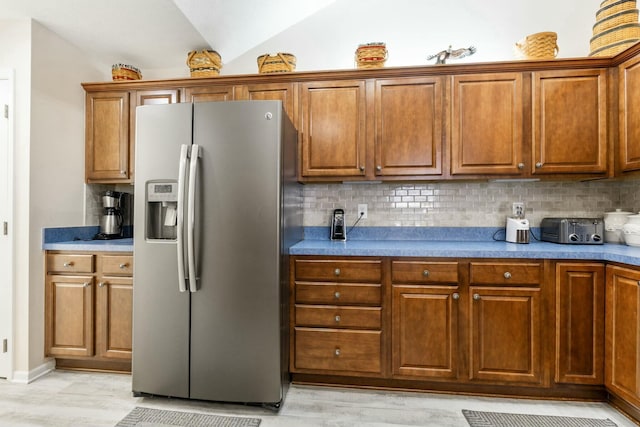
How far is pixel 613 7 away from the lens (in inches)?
90.0

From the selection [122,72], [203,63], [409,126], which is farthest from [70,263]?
[409,126]

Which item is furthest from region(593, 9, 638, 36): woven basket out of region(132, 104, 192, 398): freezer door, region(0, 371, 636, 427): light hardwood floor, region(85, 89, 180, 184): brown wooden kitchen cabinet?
region(85, 89, 180, 184): brown wooden kitchen cabinet

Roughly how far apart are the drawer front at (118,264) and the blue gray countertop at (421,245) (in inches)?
2.1

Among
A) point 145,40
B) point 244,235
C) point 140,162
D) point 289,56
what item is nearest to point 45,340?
point 140,162

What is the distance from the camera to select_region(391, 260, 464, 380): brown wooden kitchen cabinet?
2.09 meters

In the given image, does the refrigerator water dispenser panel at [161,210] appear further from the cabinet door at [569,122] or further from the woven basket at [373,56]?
the cabinet door at [569,122]

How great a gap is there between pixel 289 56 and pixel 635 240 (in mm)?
2754

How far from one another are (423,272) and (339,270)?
21.1 inches

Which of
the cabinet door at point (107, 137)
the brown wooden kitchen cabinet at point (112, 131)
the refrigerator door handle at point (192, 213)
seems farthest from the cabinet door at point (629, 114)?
the cabinet door at point (107, 137)

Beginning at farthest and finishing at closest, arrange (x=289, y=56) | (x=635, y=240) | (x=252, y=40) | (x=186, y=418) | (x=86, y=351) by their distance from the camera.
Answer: (x=252, y=40) → (x=289, y=56) → (x=86, y=351) → (x=635, y=240) → (x=186, y=418)

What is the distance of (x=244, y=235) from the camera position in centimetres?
191

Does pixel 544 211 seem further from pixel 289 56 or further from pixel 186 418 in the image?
pixel 186 418

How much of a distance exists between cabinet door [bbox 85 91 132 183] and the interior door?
52 cm

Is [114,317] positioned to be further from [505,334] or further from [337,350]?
[505,334]
